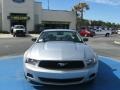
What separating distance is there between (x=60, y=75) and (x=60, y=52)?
706 mm

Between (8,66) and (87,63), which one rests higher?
(87,63)

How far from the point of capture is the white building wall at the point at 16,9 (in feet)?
185

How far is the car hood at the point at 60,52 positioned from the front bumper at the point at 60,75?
32 centimetres

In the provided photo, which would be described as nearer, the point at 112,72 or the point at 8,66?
the point at 112,72

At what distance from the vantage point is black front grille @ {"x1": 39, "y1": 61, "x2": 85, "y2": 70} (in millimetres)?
6688

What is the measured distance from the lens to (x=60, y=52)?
277 inches

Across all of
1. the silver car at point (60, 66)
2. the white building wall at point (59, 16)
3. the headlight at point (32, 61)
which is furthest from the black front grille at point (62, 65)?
the white building wall at point (59, 16)

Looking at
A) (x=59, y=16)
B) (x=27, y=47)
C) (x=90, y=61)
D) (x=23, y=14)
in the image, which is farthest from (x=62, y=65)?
(x=59, y=16)

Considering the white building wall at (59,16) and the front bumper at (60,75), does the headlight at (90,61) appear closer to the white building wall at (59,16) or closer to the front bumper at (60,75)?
the front bumper at (60,75)

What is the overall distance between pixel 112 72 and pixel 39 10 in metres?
52.2

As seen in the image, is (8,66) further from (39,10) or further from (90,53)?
(39,10)

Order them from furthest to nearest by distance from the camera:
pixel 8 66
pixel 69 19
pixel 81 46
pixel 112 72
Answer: pixel 69 19
pixel 8 66
pixel 112 72
pixel 81 46

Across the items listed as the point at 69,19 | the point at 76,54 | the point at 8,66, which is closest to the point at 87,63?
the point at 76,54

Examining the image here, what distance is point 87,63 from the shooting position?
6812mm
